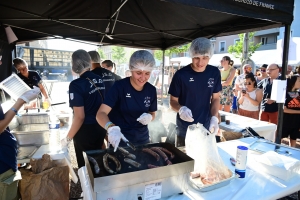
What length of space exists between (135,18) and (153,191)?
3.44m

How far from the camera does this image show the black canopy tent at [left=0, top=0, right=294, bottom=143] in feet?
7.74

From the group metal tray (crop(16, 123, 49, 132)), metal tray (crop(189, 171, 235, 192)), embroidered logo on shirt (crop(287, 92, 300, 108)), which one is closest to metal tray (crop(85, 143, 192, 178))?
metal tray (crop(189, 171, 235, 192))

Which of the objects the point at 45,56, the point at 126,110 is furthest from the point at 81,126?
the point at 45,56

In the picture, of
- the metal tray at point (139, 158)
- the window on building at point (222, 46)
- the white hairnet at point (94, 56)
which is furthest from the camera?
the window on building at point (222, 46)

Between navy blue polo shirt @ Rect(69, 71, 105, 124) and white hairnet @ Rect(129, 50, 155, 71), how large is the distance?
79cm

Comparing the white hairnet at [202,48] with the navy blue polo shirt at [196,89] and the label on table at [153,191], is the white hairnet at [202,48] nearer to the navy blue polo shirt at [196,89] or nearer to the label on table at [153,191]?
the navy blue polo shirt at [196,89]

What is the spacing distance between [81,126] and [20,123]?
3.37 ft

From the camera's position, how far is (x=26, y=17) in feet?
11.5

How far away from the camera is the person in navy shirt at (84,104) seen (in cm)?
230

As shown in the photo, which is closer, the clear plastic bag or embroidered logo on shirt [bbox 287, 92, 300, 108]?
the clear plastic bag

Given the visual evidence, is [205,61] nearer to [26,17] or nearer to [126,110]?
[126,110]

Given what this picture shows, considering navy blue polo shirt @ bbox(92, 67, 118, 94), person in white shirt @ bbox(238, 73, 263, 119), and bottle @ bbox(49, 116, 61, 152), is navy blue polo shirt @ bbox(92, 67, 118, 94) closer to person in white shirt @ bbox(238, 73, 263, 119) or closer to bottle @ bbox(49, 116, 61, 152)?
bottle @ bbox(49, 116, 61, 152)

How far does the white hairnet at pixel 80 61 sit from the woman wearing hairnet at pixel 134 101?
84 cm

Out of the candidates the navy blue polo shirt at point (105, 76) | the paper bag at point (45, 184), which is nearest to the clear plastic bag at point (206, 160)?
the paper bag at point (45, 184)
